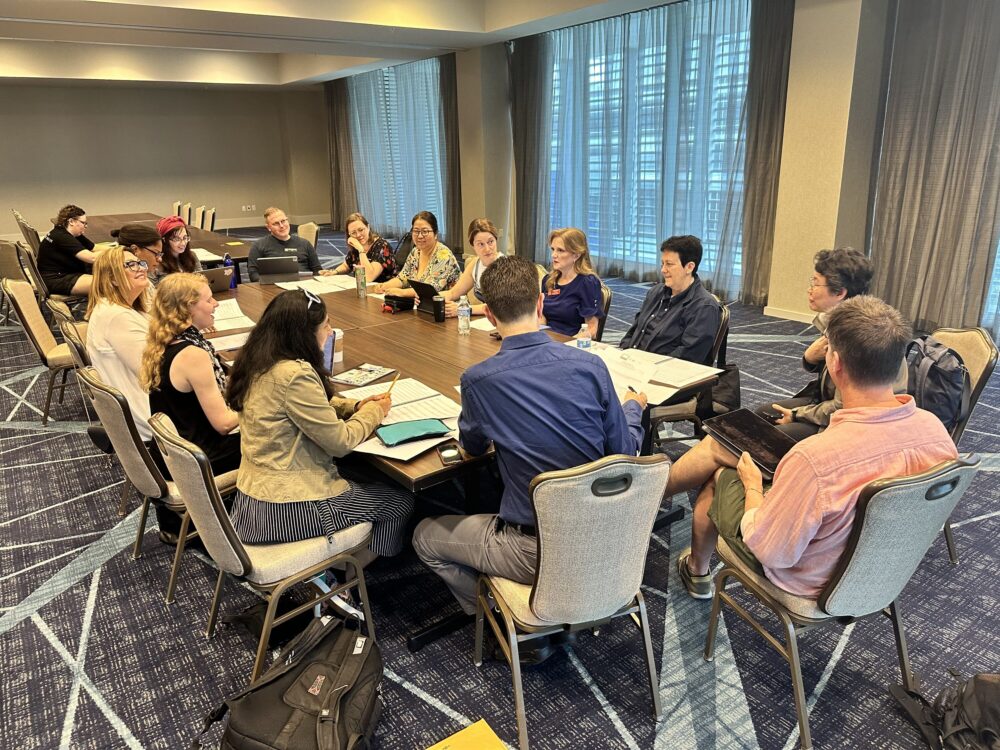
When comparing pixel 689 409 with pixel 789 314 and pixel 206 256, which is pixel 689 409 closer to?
pixel 789 314

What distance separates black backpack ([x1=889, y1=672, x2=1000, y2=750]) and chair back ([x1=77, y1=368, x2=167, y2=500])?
2.57 meters

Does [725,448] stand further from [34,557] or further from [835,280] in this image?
[34,557]

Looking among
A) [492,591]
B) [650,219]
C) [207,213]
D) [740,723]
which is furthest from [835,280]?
[207,213]

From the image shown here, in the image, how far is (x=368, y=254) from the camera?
5480mm

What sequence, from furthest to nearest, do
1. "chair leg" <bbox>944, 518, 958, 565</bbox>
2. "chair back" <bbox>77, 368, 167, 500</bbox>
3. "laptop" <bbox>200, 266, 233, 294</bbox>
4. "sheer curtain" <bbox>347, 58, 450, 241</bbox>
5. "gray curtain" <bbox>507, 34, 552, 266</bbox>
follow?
1. "sheer curtain" <bbox>347, 58, 450, 241</bbox>
2. "gray curtain" <bbox>507, 34, 552, 266</bbox>
3. "laptop" <bbox>200, 266, 233, 294</bbox>
4. "chair leg" <bbox>944, 518, 958, 565</bbox>
5. "chair back" <bbox>77, 368, 167, 500</bbox>

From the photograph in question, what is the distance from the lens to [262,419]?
210 centimetres

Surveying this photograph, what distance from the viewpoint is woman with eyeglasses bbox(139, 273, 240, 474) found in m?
2.46

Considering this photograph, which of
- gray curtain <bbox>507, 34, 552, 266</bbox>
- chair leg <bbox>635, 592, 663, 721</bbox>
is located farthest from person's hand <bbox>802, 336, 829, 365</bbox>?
gray curtain <bbox>507, 34, 552, 266</bbox>

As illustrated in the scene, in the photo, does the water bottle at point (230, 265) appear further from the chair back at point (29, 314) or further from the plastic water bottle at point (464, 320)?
the plastic water bottle at point (464, 320)

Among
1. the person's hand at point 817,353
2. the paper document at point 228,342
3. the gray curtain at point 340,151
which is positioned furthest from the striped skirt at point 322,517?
the gray curtain at point 340,151

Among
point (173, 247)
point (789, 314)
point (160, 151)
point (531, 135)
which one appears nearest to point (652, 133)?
point (531, 135)

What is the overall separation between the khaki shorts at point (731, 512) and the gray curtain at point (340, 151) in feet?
39.9

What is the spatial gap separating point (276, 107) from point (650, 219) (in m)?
9.84

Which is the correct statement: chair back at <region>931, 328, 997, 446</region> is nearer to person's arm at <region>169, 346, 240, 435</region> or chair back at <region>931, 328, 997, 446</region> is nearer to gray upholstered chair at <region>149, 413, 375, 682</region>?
gray upholstered chair at <region>149, 413, 375, 682</region>
